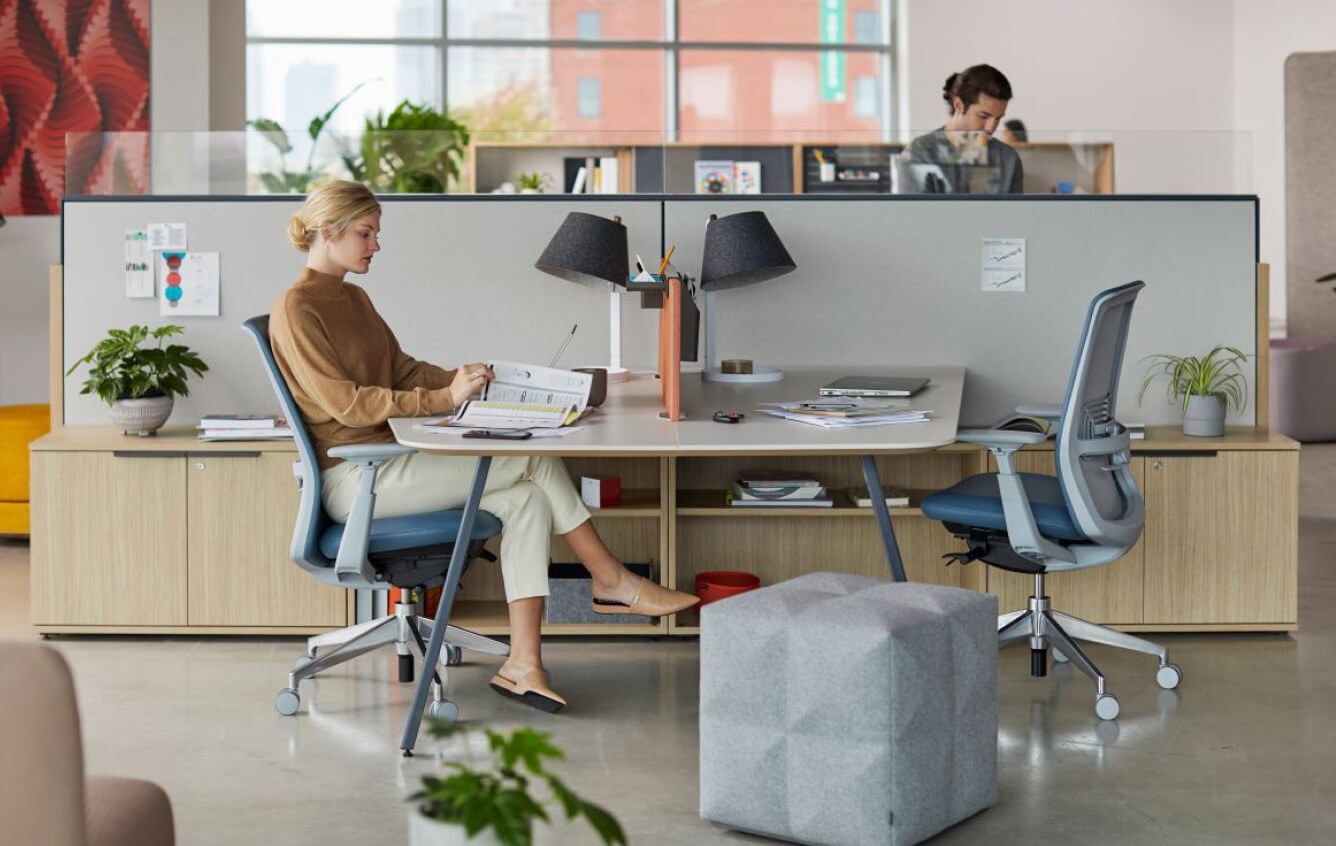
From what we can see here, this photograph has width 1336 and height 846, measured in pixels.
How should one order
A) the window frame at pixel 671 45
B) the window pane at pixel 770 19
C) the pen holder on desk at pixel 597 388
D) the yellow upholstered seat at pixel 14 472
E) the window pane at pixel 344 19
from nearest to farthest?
the pen holder on desk at pixel 597 388 → the yellow upholstered seat at pixel 14 472 → the window pane at pixel 344 19 → the window frame at pixel 671 45 → the window pane at pixel 770 19

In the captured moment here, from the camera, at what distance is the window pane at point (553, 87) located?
1026cm

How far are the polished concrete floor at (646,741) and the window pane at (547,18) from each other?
20.7ft

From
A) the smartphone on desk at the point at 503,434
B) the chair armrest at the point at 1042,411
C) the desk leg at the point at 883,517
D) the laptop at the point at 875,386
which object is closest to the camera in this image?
the smartphone on desk at the point at 503,434

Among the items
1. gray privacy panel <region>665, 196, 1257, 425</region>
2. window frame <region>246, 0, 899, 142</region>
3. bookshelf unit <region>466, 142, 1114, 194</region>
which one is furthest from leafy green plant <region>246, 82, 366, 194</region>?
window frame <region>246, 0, 899, 142</region>

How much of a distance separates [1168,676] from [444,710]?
1.78 meters

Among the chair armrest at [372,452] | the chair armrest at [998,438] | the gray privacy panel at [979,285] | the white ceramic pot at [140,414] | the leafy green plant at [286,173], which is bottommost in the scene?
the chair armrest at [372,452]

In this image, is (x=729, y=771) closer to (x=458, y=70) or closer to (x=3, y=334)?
(x=3, y=334)

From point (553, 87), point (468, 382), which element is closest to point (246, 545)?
point (468, 382)

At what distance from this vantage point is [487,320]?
4844mm

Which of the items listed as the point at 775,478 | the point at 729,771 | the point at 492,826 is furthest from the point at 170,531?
the point at 492,826

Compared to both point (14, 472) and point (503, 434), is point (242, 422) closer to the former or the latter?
point (503, 434)

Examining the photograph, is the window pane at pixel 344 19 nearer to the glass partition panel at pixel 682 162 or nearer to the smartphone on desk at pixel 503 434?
the glass partition panel at pixel 682 162

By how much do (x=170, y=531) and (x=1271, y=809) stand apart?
2897 millimetres

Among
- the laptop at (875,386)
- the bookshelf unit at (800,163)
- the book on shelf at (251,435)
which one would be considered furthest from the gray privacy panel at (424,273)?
the laptop at (875,386)
